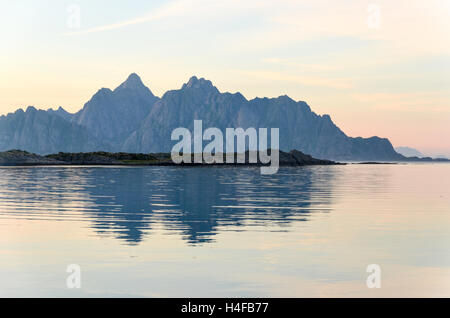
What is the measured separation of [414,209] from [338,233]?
742 inches

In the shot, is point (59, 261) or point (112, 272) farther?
point (59, 261)

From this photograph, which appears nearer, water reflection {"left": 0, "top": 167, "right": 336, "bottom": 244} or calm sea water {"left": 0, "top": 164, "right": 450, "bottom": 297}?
calm sea water {"left": 0, "top": 164, "right": 450, "bottom": 297}

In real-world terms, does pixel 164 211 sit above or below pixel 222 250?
above

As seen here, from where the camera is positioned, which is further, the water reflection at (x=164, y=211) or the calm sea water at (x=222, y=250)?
the water reflection at (x=164, y=211)

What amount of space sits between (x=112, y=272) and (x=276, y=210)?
25.9 metres

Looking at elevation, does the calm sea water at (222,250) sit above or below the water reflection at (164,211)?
below

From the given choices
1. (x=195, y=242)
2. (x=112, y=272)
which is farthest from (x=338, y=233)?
(x=112, y=272)

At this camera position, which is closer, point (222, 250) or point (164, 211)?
point (222, 250)

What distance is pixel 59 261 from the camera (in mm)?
23938

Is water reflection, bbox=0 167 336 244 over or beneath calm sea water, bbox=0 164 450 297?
over

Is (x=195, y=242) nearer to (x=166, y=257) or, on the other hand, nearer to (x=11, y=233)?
(x=166, y=257)
